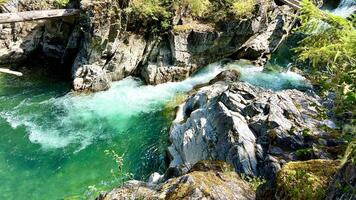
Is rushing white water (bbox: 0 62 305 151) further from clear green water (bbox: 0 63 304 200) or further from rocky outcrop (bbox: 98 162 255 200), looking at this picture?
rocky outcrop (bbox: 98 162 255 200)

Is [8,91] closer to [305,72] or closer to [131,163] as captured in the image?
[131,163]

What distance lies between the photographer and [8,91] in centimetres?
1686

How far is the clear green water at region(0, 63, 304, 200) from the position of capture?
12289mm

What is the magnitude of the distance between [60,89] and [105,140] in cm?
458

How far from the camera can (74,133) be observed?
14539 millimetres

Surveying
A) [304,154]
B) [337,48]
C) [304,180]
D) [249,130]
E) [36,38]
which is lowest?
[36,38]

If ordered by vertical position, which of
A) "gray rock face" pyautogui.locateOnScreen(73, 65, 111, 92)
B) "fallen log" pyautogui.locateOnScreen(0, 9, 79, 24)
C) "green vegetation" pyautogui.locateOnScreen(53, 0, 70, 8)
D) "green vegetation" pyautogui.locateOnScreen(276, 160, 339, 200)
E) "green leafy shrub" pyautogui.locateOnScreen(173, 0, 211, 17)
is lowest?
"gray rock face" pyautogui.locateOnScreen(73, 65, 111, 92)

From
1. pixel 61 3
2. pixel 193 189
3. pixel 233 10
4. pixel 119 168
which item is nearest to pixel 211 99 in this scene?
pixel 119 168

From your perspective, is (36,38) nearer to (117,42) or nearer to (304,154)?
(117,42)

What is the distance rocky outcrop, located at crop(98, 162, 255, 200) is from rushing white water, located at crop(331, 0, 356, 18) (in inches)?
818

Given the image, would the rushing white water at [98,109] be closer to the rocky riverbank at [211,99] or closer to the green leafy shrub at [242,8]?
the rocky riverbank at [211,99]

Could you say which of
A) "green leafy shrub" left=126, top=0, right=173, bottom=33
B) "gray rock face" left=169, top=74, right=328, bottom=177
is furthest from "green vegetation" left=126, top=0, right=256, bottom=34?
"gray rock face" left=169, top=74, right=328, bottom=177

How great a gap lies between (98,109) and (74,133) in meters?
1.93

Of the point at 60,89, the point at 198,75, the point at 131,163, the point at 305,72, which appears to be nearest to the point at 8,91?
the point at 60,89
